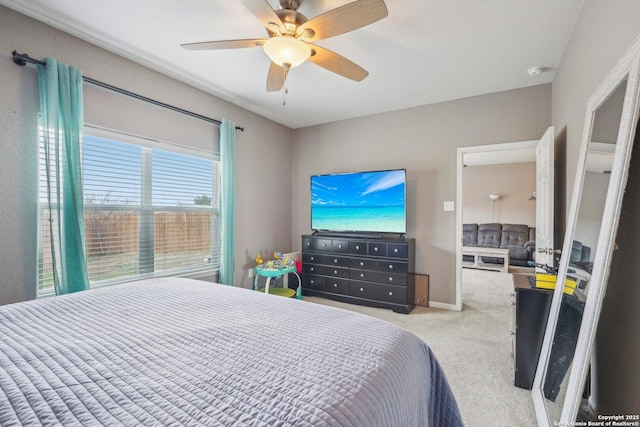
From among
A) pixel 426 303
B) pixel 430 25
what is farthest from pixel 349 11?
pixel 426 303

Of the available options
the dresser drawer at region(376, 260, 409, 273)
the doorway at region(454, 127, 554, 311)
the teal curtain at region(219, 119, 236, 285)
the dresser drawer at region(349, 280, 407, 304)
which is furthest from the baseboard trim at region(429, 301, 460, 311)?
the teal curtain at region(219, 119, 236, 285)

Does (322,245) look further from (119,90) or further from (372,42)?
(119,90)

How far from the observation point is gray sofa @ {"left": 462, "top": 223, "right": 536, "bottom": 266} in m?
6.10

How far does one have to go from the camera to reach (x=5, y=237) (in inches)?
73.9

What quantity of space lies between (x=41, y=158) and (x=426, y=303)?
396 centimetres

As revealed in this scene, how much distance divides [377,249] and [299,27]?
2.56 metres

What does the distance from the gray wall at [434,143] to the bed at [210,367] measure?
8.35 ft

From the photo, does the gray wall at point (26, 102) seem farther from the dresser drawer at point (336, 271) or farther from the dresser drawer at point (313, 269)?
the dresser drawer at point (336, 271)

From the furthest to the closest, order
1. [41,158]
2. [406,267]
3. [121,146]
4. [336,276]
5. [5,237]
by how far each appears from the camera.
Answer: [336,276]
[406,267]
[121,146]
[41,158]
[5,237]

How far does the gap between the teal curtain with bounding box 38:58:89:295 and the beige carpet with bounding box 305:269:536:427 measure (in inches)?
104

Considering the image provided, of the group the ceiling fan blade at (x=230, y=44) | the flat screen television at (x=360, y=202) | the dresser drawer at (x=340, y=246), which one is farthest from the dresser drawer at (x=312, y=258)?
the ceiling fan blade at (x=230, y=44)

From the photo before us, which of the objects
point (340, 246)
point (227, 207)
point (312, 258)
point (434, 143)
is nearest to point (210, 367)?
point (227, 207)

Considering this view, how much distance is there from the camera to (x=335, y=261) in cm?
381

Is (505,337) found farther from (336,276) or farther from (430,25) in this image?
(430,25)
